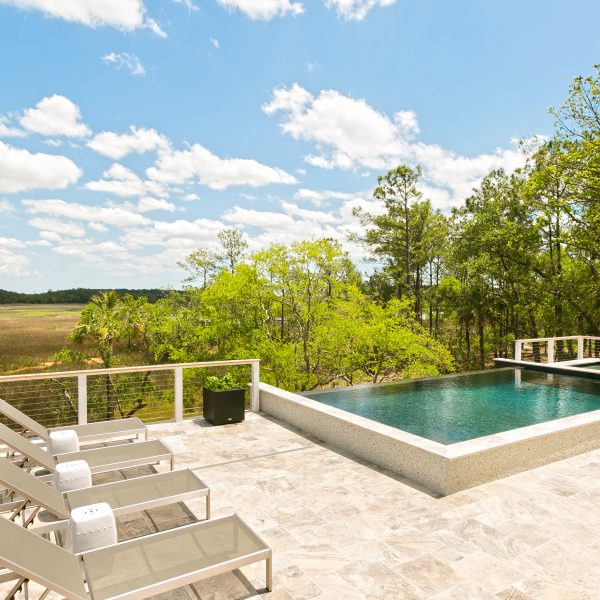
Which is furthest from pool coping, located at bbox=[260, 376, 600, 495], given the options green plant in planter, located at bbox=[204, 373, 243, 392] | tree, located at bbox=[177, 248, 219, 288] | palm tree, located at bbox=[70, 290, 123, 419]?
tree, located at bbox=[177, 248, 219, 288]

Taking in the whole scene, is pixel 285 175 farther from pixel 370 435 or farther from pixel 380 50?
pixel 370 435

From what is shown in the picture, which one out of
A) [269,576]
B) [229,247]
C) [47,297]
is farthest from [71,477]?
[47,297]

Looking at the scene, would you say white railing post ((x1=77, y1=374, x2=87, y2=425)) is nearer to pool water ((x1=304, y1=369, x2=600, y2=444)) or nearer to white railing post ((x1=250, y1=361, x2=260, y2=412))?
white railing post ((x1=250, y1=361, x2=260, y2=412))

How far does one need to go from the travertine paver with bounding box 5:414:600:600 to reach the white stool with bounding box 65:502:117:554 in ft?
2.17

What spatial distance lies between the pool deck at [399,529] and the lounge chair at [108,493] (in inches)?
25.3

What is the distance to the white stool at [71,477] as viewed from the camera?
→ 164 inches

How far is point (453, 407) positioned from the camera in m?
9.04

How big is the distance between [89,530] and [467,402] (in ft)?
26.5

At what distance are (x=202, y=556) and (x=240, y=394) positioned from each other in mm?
4764

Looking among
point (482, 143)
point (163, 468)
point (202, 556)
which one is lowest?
point (163, 468)

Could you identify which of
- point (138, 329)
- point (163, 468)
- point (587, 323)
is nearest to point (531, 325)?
point (587, 323)

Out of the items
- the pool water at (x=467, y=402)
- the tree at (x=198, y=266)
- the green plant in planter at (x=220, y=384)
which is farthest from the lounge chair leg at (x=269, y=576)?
the tree at (x=198, y=266)

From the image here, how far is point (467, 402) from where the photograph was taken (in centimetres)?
948

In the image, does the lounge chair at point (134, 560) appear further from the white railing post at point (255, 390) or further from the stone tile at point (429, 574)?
the white railing post at point (255, 390)
